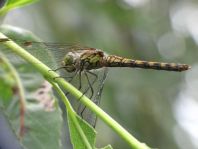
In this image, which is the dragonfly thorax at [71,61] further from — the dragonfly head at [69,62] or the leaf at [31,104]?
the leaf at [31,104]

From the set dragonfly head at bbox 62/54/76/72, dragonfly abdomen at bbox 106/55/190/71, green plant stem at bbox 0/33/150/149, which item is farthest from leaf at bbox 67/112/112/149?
dragonfly abdomen at bbox 106/55/190/71

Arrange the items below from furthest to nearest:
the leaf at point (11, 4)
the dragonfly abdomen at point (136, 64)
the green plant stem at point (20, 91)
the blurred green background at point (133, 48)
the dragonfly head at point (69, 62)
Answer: the blurred green background at point (133, 48)
the dragonfly abdomen at point (136, 64)
the dragonfly head at point (69, 62)
the leaf at point (11, 4)
the green plant stem at point (20, 91)

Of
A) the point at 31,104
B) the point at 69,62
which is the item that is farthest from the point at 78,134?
the point at 69,62

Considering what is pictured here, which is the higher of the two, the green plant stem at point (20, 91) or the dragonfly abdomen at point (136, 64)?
the green plant stem at point (20, 91)

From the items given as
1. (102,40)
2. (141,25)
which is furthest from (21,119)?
(141,25)

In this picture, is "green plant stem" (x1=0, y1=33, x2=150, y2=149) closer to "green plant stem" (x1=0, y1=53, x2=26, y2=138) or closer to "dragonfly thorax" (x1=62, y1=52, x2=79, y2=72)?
"green plant stem" (x1=0, y1=53, x2=26, y2=138)

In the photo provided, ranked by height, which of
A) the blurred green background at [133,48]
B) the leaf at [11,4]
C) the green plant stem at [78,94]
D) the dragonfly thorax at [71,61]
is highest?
the leaf at [11,4]

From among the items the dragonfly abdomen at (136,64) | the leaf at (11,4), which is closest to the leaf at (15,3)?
the leaf at (11,4)
